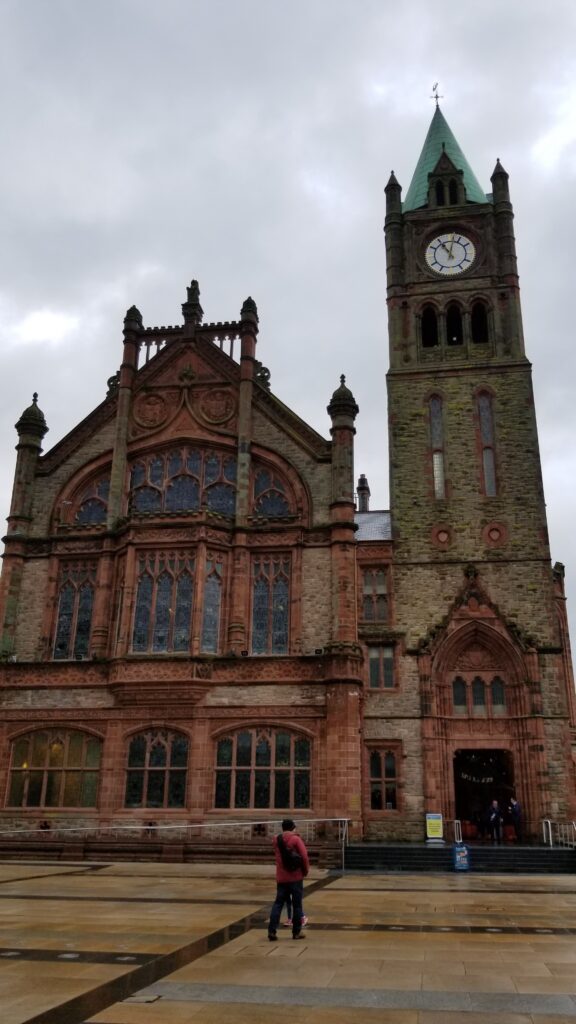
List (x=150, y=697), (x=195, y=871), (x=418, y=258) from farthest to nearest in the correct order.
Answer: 1. (x=418, y=258)
2. (x=150, y=697)
3. (x=195, y=871)

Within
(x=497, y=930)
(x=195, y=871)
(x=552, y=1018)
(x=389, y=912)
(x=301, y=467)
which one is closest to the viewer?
(x=552, y=1018)

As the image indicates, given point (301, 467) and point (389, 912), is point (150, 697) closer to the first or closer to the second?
point (301, 467)

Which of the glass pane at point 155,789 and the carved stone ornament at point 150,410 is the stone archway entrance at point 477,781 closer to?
the glass pane at point 155,789

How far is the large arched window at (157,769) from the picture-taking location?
30141 millimetres

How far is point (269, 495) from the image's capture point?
35.6 m

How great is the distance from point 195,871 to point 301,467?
1708cm

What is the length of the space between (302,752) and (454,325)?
2348 cm

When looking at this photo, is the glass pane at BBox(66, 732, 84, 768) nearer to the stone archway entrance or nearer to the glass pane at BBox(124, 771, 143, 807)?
the glass pane at BBox(124, 771, 143, 807)

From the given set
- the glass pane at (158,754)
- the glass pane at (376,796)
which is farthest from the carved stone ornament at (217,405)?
the glass pane at (376,796)

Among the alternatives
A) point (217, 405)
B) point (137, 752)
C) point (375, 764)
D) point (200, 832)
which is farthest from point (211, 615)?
point (217, 405)

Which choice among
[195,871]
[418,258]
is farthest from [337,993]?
[418,258]

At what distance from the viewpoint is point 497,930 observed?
13.3 m

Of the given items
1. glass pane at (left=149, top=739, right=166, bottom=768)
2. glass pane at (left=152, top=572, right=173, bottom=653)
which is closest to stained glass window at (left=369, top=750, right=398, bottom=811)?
glass pane at (left=149, top=739, right=166, bottom=768)

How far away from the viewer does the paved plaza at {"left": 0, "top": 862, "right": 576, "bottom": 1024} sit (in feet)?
26.7
